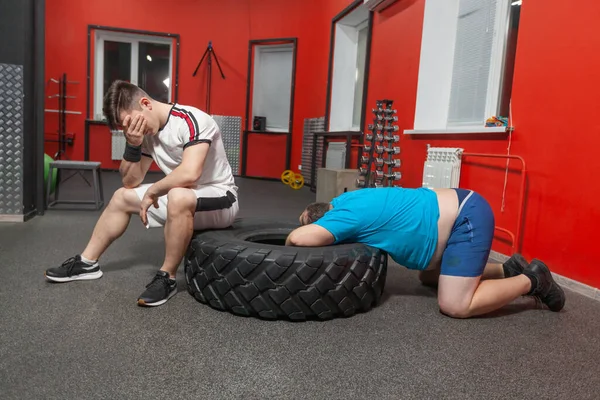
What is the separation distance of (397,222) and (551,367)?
2.27 feet

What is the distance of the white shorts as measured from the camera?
1974 mm

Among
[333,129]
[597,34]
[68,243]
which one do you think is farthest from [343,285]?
[333,129]

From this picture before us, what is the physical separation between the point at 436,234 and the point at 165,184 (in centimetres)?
109

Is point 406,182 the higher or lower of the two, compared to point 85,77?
lower

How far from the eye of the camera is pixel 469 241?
5.77 feet

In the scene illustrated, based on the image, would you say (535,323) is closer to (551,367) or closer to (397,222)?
(551,367)

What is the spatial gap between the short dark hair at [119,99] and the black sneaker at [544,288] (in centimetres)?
176

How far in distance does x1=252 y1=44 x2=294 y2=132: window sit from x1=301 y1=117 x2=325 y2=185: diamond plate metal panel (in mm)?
697

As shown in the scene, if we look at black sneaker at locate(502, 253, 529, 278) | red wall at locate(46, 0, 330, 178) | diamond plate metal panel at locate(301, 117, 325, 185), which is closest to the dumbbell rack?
black sneaker at locate(502, 253, 529, 278)

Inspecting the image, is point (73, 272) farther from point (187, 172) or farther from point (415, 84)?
point (415, 84)

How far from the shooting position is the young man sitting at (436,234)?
1763 millimetres

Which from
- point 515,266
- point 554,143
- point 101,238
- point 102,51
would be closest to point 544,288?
point 515,266

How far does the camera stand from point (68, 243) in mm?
2855

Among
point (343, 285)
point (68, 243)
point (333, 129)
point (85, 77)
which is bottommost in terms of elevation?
point (68, 243)
